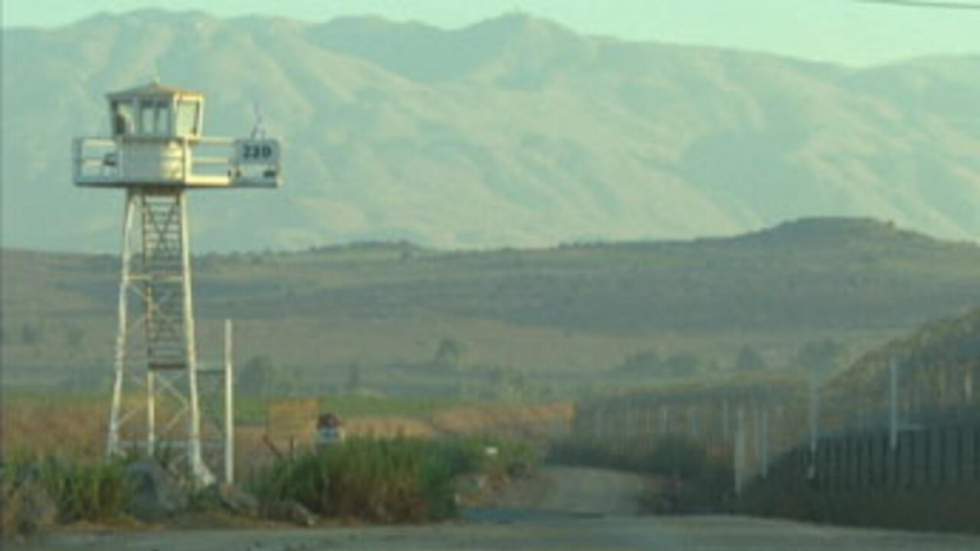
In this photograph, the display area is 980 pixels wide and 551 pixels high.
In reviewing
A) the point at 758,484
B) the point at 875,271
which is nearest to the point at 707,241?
the point at 875,271

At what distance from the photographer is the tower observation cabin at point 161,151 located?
6981cm

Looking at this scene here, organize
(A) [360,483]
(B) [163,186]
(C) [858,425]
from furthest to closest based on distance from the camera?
(B) [163,186]
(C) [858,425]
(A) [360,483]

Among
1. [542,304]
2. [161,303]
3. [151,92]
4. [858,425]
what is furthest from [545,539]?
[542,304]

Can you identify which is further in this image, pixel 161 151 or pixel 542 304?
pixel 542 304

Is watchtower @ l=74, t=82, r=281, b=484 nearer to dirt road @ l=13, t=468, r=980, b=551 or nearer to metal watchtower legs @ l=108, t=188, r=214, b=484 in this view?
metal watchtower legs @ l=108, t=188, r=214, b=484

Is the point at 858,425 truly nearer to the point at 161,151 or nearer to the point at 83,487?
the point at 83,487

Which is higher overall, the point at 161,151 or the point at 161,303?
the point at 161,151

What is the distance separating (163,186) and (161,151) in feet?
2.70

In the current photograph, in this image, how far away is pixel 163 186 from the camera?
70.4 meters

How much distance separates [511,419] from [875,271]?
135 ft

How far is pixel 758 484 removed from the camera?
55.7 m

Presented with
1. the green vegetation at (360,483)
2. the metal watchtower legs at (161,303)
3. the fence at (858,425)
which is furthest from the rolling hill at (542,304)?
the green vegetation at (360,483)

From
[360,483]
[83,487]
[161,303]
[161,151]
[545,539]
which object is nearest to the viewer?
[545,539]

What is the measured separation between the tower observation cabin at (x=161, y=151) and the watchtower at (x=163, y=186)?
23 mm
